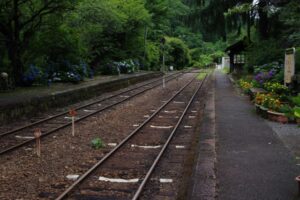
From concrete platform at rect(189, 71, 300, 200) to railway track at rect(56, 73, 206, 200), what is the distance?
90 cm

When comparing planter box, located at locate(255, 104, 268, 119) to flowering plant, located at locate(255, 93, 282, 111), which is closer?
flowering plant, located at locate(255, 93, 282, 111)

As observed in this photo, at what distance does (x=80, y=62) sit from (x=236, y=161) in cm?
1833

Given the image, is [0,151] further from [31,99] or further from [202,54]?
[202,54]

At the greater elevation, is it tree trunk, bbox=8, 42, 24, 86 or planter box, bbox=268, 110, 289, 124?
tree trunk, bbox=8, 42, 24, 86

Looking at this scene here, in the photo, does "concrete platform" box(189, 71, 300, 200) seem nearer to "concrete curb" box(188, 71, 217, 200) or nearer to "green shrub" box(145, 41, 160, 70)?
"concrete curb" box(188, 71, 217, 200)

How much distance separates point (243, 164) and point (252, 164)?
0.49 feet

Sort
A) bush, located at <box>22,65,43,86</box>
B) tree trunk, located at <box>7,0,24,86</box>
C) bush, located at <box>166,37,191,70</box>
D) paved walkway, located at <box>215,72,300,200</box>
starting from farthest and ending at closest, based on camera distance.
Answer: bush, located at <box>166,37,191,70</box> → bush, located at <box>22,65,43,86</box> → tree trunk, located at <box>7,0,24,86</box> → paved walkway, located at <box>215,72,300,200</box>

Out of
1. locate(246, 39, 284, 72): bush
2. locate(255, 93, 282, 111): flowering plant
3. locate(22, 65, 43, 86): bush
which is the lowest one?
locate(255, 93, 282, 111): flowering plant

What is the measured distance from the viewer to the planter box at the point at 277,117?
1205cm

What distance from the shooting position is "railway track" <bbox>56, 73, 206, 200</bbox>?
22.9 ft

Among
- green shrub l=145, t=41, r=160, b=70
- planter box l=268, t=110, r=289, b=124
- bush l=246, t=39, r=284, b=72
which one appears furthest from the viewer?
green shrub l=145, t=41, r=160, b=70

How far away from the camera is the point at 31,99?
15.7m

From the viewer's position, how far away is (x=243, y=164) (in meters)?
7.84

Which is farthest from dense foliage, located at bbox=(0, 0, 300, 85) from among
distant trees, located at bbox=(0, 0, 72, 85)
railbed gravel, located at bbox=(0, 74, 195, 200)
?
railbed gravel, located at bbox=(0, 74, 195, 200)
